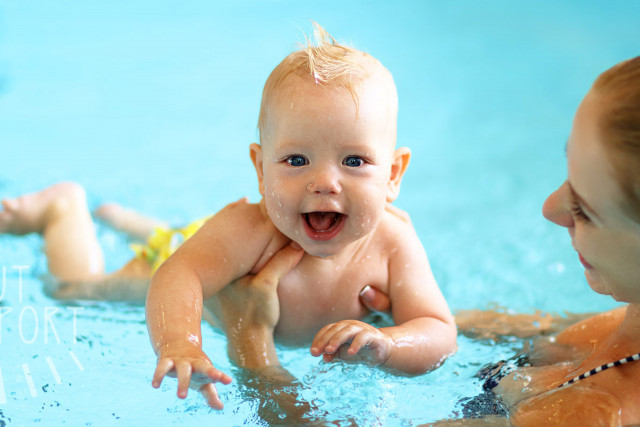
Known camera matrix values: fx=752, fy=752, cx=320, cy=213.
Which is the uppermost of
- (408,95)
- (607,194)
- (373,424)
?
(408,95)

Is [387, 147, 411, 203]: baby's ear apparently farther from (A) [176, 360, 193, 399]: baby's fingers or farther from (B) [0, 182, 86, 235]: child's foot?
(B) [0, 182, 86, 235]: child's foot

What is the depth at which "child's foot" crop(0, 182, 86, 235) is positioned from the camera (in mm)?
2383

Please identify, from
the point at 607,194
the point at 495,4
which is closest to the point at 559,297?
the point at 607,194

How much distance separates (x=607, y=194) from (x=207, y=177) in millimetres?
2537

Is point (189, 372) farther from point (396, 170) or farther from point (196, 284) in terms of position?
point (396, 170)

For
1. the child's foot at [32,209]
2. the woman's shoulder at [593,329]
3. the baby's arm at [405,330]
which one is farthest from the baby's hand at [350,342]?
the child's foot at [32,209]

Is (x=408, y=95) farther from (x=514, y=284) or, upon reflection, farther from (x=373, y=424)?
(x=373, y=424)

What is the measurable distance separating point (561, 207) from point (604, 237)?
10cm

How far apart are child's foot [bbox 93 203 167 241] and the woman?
1.59m

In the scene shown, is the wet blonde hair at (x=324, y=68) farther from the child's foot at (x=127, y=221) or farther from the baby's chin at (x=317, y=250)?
the child's foot at (x=127, y=221)

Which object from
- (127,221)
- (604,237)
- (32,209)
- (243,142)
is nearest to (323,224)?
(604,237)

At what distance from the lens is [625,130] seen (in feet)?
3.67

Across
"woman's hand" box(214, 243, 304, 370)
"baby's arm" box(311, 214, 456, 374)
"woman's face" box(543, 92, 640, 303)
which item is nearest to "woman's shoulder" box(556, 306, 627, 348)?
"baby's arm" box(311, 214, 456, 374)

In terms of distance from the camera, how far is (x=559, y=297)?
2.54m
